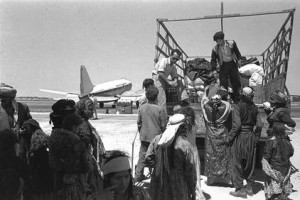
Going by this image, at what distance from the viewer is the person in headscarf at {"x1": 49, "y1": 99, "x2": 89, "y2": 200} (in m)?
2.32

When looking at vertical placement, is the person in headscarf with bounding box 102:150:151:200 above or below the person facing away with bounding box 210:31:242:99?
below

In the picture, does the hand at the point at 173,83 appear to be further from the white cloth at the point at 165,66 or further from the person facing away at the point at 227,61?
the person facing away at the point at 227,61

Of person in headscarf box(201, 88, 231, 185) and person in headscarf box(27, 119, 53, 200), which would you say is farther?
person in headscarf box(201, 88, 231, 185)

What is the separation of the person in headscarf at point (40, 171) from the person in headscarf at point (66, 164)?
0.16 m

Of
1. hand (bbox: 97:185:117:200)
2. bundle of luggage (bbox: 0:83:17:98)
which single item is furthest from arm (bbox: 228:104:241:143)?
bundle of luggage (bbox: 0:83:17:98)

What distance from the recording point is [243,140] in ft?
13.9

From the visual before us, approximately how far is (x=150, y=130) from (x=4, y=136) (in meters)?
2.09

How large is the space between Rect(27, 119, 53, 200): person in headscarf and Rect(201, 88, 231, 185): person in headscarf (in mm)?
2678

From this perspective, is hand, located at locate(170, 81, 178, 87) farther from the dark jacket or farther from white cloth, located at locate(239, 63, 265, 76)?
white cloth, located at locate(239, 63, 265, 76)

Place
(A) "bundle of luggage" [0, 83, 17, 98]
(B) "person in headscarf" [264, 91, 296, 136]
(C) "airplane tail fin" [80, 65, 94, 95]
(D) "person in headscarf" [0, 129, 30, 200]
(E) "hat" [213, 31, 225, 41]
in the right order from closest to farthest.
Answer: (D) "person in headscarf" [0, 129, 30, 200] < (A) "bundle of luggage" [0, 83, 17, 98] < (B) "person in headscarf" [264, 91, 296, 136] < (E) "hat" [213, 31, 225, 41] < (C) "airplane tail fin" [80, 65, 94, 95]

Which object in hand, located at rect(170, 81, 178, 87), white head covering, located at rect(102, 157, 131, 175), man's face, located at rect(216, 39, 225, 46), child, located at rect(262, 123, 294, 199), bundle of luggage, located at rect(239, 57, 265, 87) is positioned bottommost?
child, located at rect(262, 123, 294, 199)

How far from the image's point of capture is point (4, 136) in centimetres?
A: 254

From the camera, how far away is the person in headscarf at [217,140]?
4430mm

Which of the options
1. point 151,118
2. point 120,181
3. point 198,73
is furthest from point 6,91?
point 198,73
